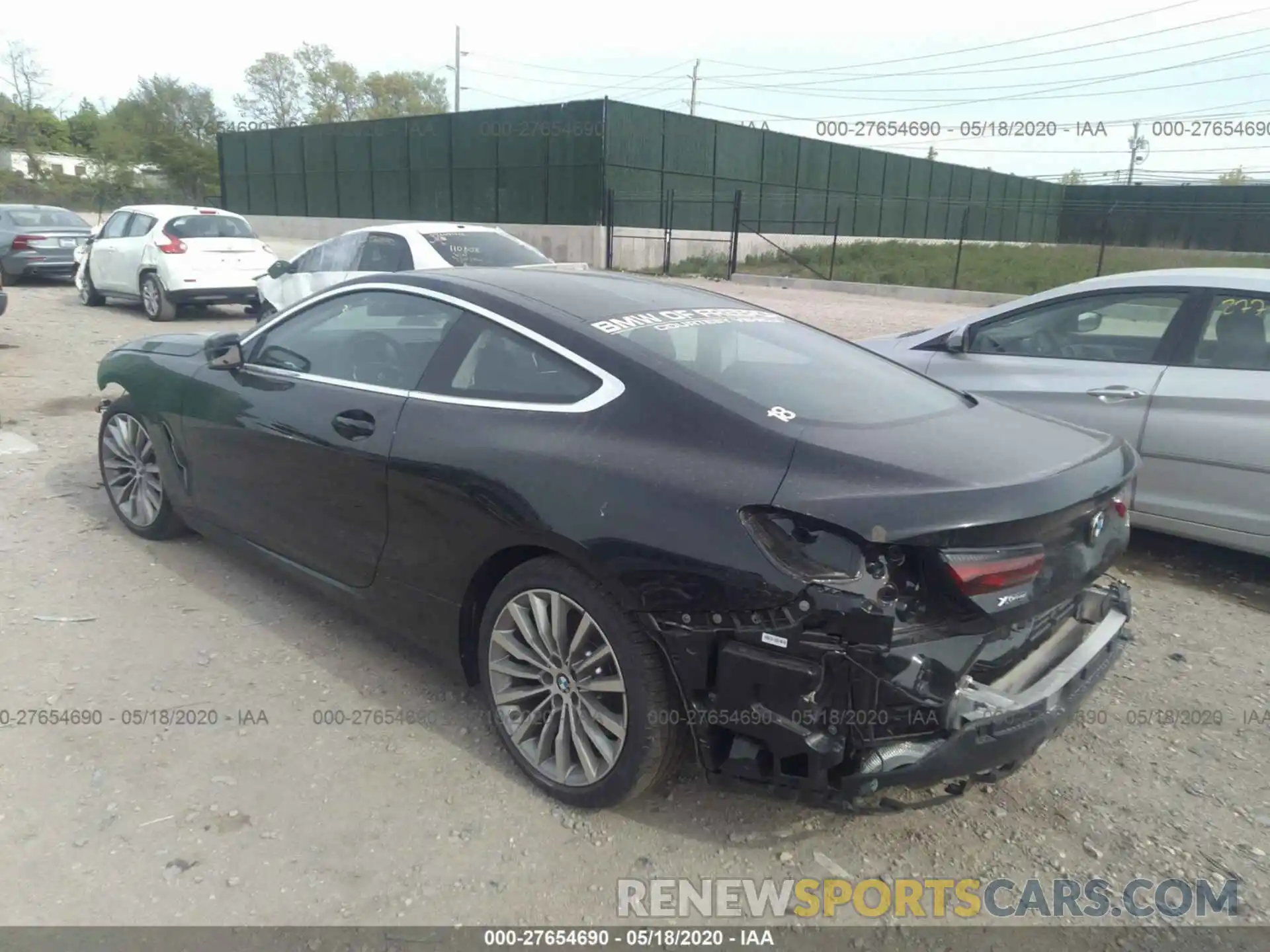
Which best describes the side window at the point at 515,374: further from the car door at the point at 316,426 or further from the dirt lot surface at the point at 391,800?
the dirt lot surface at the point at 391,800

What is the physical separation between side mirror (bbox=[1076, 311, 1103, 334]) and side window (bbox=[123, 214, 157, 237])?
12.5 meters

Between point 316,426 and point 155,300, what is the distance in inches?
446

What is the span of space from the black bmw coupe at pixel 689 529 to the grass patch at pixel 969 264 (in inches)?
778

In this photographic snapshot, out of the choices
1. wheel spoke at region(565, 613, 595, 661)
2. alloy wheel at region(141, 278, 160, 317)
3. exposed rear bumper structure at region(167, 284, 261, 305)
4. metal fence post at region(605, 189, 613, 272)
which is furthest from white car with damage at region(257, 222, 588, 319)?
metal fence post at region(605, 189, 613, 272)

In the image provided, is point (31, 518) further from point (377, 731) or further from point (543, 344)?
point (543, 344)

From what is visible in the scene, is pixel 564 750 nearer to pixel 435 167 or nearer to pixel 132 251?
pixel 132 251

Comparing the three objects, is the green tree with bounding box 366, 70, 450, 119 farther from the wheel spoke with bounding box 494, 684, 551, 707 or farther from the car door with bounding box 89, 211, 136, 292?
the wheel spoke with bounding box 494, 684, 551, 707

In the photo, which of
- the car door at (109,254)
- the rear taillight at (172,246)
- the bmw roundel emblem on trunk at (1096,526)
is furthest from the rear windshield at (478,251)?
the bmw roundel emblem on trunk at (1096,526)

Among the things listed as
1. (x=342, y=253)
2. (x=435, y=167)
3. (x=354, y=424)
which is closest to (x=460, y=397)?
(x=354, y=424)

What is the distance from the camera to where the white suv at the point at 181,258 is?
1298 cm

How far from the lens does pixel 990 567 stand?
239cm

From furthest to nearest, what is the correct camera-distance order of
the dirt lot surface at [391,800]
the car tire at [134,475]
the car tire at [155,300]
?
the car tire at [155,300] → the car tire at [134,475] → the dirt lot surface at [391,800]

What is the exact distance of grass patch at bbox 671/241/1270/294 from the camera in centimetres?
2469

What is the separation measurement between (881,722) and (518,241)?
28.3ft
